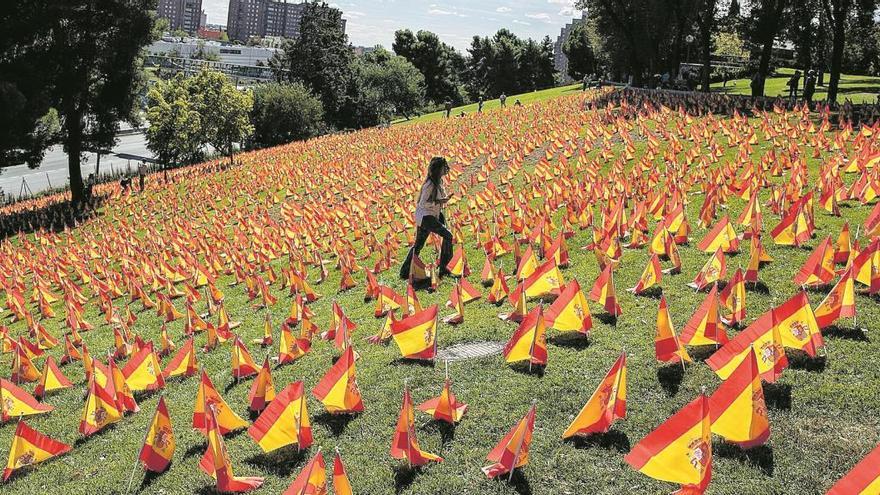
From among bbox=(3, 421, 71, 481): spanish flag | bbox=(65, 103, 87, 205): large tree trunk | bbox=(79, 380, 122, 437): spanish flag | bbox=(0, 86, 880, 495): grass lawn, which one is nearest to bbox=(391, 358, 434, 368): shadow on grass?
bbox=(0, 86, 880, 495): grass lawn

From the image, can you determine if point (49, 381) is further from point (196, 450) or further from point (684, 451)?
point (684, 451)

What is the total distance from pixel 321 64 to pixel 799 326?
6870 centimetres

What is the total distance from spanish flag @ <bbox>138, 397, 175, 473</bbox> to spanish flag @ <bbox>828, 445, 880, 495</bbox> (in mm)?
5752

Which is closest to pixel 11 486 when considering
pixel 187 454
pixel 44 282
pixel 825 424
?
pixel 187 454

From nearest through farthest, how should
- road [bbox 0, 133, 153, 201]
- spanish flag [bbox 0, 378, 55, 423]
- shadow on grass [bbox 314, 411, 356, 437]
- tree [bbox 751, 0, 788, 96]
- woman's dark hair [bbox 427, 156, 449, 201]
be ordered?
shadow on grass [bbox 314, 411, 356, 437] → spanish flag [bbox 0, 378, 55, 423] → woman's dark hair [bbox 427, 156, 449, 201] → tree [bbox 751, 0, 788, 96] → road [bbox 0, 133, 153, 201]

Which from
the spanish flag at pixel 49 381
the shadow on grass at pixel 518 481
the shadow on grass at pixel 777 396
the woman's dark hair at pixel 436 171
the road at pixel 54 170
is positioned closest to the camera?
the shadow on grass at pixel 518 481

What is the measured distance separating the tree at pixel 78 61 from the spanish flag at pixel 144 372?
1895 centimetres

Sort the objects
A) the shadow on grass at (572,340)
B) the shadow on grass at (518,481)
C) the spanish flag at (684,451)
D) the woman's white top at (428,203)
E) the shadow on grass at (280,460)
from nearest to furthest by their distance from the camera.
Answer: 1. the spanish flag at (684,451)
2. the shadow on grass at (518,481)
3. the shadow on grass at (280,460)
4. the shadow on grass at (572,340)
5. the woman's white top at (428,203)

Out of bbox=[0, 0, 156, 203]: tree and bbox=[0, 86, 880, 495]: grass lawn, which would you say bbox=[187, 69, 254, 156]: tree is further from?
A: bbox=[0, 86, 880, 495]: grass lawn

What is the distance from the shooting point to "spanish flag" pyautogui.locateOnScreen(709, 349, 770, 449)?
5.61m

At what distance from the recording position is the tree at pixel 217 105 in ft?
140

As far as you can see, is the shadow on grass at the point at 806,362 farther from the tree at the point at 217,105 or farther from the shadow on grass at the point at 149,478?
the tree at the point at 217,105

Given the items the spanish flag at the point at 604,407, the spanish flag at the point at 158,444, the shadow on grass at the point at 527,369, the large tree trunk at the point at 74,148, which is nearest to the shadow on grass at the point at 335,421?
the spanish flag at the point at 158,444

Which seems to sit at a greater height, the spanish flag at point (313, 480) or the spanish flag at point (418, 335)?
the spanish flag at point (418, 335)
